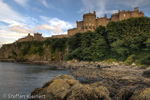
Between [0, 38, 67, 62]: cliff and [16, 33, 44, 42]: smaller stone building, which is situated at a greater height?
[16, 33, 44, 42]: smaller stone building

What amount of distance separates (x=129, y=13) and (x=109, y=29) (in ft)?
94.3

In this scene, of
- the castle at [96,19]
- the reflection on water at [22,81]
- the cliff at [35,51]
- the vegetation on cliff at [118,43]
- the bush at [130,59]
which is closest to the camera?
the reflection on water at [22,81]

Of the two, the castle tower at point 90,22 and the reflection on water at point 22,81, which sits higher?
the castle tower at point 90,22

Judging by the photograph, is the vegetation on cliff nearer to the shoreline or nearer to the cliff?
the shoreline

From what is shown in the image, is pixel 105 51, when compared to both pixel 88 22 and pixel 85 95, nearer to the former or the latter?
pixel 88 22

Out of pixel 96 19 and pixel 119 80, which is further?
pixel 96 19

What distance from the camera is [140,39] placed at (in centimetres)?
4391

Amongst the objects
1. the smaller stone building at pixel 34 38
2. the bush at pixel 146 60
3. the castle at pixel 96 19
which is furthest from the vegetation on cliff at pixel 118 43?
the smaller stone building at pixel 34 38

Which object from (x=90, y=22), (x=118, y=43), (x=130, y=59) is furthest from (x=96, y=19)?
(x=130, y=59)

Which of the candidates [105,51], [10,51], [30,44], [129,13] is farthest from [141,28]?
[10,51]

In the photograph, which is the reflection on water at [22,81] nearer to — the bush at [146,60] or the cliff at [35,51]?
the bush at [146,60]

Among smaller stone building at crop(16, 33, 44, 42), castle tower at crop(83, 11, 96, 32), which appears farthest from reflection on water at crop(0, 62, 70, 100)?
smaller stone building at crop(16, 33, 44, 42)

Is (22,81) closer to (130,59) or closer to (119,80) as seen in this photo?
(119,80)

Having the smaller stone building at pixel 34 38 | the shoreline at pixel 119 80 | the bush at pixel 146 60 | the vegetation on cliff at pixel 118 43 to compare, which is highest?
the smaller stone building at pixel 34 38
